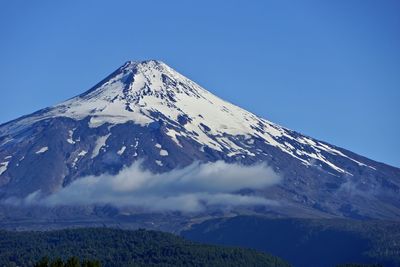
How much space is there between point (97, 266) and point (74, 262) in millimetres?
3901

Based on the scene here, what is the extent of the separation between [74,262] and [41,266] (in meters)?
9.87

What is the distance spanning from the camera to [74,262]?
472 feet

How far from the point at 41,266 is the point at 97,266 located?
9630 mm

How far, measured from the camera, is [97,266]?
465 feet

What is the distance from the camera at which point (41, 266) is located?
441 feet

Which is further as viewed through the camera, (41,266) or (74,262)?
(74,262)
